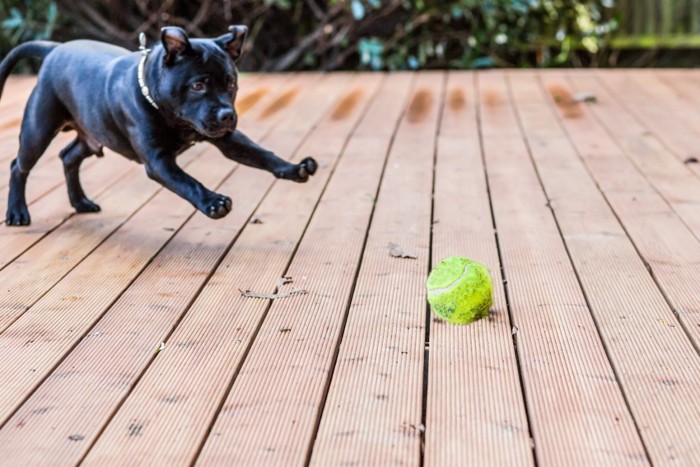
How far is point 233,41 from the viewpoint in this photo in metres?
2.82

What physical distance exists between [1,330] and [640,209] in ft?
6.76

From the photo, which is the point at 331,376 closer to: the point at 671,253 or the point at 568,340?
the point at 568,340

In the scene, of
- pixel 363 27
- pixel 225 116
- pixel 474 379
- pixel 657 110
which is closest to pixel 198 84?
pixel 225 116

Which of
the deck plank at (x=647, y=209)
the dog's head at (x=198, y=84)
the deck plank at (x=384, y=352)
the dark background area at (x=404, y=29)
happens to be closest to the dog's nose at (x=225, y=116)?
the dog's head at (x=198, y=84)

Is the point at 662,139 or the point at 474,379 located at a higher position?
the point at 474,379

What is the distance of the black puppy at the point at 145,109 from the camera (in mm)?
2711

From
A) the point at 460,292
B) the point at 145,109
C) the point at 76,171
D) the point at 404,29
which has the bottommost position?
the point at 404,29

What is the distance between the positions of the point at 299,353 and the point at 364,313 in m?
0.29

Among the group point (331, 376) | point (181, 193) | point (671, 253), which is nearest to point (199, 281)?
point (181, 193)

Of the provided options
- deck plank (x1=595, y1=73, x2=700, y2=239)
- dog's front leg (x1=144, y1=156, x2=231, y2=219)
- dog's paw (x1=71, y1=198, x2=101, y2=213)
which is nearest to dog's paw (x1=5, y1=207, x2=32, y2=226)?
dog's paw (x1=71, y1=198, x2=101, y2=213)

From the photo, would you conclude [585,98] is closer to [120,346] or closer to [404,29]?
[404,29]

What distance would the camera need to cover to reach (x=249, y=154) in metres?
2.99

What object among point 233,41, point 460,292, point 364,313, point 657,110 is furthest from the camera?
point 657,110

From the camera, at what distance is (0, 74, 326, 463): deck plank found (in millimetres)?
1757
